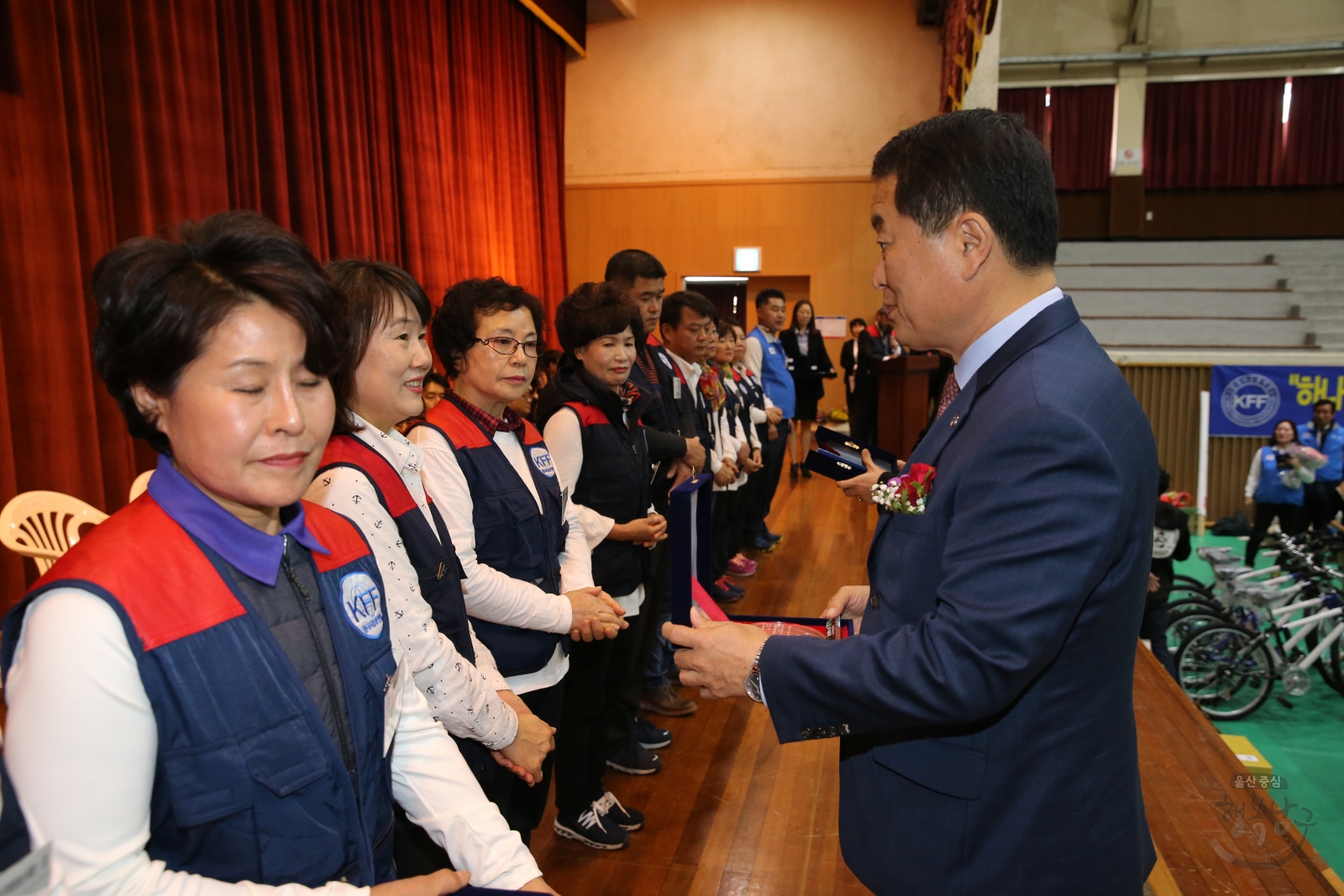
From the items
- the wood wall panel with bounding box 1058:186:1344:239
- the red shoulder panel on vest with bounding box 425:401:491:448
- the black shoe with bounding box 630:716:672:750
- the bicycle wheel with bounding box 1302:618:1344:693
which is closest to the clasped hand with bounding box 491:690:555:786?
the red shoulder panel on vest with bounding box 425:401:491:448

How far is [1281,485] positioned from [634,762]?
22.3ft

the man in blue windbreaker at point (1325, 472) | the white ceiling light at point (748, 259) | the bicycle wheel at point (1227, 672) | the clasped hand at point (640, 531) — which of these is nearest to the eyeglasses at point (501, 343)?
the clasped hand at point (640, 531)

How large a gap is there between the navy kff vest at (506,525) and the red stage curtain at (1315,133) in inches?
710

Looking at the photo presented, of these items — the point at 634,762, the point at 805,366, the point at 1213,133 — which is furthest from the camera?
the point at 1213,133

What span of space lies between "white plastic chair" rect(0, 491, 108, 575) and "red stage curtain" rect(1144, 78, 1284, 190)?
17.3 metres

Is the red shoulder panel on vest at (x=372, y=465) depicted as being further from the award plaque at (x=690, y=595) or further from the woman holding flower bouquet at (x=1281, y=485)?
the woman holding flower bouquet at (x=1281, y=485)

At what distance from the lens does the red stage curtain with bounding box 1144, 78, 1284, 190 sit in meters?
14.8

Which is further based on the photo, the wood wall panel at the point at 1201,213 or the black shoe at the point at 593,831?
the wood wall panel at the point at 1201,213

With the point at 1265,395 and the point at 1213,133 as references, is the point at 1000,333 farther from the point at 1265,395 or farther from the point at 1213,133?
the point at 1213,133

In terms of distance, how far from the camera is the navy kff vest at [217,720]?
801 millimetres

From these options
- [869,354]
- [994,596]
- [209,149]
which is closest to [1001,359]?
[994,596]

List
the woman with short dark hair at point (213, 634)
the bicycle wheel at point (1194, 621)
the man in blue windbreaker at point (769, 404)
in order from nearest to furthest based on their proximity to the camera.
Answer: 1. the woman with short dark hair at point (213, 634)
2. the bicycle wheel at point (1194, 621)
3. the man in blue windbreaker at point (769, 404)

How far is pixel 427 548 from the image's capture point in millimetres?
1437

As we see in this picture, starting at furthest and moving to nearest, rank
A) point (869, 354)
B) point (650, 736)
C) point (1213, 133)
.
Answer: point (1213, 133)
point (869, 354)
point (650, 736)
